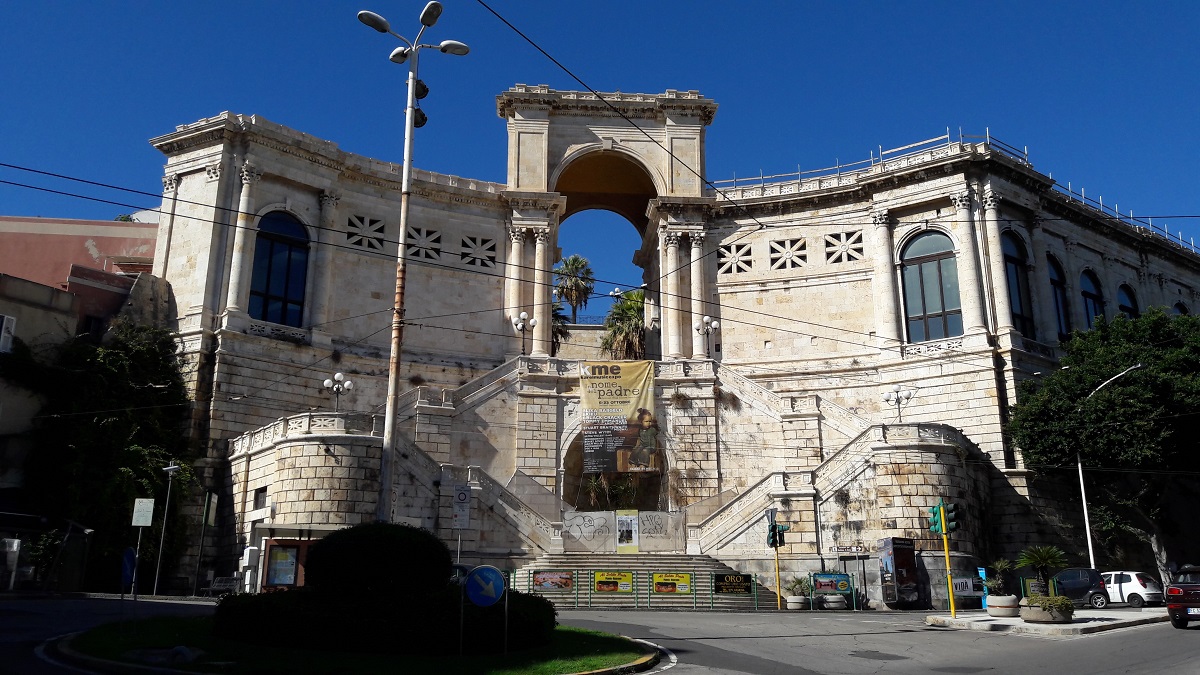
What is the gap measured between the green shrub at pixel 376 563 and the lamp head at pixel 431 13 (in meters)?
12.5

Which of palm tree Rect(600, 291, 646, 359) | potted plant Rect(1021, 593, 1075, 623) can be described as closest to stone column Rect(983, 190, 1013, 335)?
palm tree Rect(600, 291, 646, 359)

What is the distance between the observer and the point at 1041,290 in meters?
44.4

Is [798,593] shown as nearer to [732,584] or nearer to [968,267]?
[732,584]

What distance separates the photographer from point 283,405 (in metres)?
39.2

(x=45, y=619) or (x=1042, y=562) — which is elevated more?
(x=1042, y=562)

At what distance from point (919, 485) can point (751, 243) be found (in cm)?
1759

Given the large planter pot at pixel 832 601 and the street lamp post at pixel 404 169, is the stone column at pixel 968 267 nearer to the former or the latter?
the large planter pot at pixel 832 601

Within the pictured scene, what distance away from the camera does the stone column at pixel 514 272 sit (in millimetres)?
45719

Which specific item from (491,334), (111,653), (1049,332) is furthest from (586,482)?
(111,653)

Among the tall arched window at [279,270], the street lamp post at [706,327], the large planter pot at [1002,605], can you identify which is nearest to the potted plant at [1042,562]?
the large planter pot at [1002,605]

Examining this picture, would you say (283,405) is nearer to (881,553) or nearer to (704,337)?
(704,337)

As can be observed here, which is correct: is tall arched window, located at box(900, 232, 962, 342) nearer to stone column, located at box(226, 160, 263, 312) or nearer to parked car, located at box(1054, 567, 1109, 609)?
parked car, located at box(1054, 567, 1109, 609)

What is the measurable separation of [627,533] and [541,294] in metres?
15.8

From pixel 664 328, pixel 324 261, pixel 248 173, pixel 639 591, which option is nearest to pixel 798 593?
pixel 639 591
